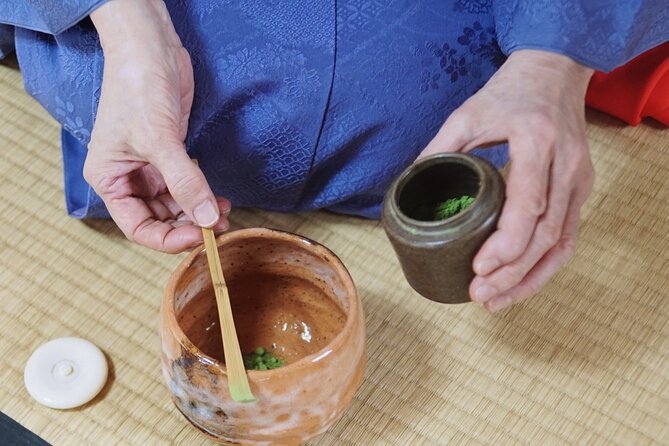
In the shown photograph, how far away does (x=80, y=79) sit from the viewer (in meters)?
1.29

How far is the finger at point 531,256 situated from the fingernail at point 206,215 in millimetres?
319

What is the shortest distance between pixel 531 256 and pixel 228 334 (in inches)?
13.8

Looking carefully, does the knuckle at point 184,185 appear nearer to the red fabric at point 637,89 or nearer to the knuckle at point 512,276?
the knuckle at point 512,276

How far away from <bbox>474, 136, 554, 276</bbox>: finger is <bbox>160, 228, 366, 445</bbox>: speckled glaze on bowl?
0.18 m

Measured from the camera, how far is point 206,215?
3.60 feet

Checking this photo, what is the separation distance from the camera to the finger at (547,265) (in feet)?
3.48

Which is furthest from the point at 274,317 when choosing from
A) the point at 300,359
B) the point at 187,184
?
the point at 187,184

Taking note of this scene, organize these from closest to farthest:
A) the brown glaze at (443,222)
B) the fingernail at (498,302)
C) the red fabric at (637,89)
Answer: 1. the brown glaze at (443,222)
2. the fingernail at (498,302)
3. the red fabric at (637,89)

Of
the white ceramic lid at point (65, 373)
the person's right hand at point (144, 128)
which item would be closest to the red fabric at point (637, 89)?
the person's right hand at point (144, 128)

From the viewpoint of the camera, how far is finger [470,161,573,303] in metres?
1.00

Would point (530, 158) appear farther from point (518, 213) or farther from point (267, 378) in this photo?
point (267, 378)

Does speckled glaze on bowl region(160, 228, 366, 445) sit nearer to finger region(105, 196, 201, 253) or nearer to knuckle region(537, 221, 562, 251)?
finger region(105, 196, 201, 253)

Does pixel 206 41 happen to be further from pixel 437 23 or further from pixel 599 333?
pixel 599 333

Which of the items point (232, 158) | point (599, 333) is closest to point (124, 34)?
point (232, 158)
